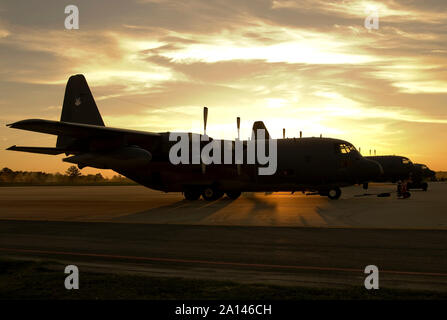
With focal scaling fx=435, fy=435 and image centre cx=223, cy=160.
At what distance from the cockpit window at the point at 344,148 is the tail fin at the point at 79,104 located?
16.9 metres

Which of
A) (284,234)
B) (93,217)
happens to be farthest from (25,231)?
(284,234)

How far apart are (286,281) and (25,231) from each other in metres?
11.4

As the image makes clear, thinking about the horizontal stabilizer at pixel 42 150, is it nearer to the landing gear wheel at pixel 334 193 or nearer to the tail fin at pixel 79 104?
the tail fin at pixel 79 104

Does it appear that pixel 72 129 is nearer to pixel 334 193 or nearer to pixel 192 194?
pixel 192 194

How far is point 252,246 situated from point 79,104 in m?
23.2

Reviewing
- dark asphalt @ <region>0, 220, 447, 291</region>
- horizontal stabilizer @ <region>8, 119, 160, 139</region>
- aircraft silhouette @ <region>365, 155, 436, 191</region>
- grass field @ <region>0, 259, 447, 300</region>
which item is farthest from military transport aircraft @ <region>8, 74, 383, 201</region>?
aircraft silhouette @ <region>365, 155, 436, 191</region>

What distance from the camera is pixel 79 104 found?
3142cm

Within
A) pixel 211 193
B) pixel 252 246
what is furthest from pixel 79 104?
pixel 252 246

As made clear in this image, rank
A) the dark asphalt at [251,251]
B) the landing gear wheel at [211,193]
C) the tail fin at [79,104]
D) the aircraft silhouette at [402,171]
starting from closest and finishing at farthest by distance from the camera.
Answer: the dark asphalt at [251,251], the landing gear wheel at [211,193], the tail fin at [79,104], the aircraft silhouette at [402,171]

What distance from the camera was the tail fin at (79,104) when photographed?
3133 cm

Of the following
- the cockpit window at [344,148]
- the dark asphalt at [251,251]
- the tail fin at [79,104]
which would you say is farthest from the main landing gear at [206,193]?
the dark asphalt at [251,251]

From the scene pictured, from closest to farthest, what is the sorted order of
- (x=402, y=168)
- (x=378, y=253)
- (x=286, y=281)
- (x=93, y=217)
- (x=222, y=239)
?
1. (x=286, y=281)
2. (x=378, y=253)
3. (x=222, y=239)
4. (x=93, y=217)
5. (x=402, y=168)
